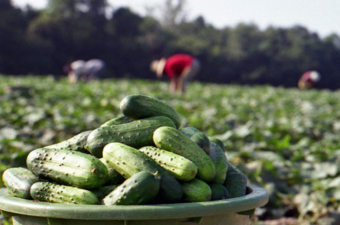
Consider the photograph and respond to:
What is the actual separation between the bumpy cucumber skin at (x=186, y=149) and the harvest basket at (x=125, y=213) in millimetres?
228

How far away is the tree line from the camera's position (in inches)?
1499

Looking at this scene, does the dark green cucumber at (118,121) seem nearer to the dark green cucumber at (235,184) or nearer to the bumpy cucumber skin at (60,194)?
the bumpy cucumber skin at (60,194)

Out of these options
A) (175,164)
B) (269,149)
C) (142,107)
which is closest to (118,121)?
(142,107)

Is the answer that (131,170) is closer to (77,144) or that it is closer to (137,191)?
(137,191)

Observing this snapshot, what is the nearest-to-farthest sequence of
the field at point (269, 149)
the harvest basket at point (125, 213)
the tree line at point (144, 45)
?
the harvest basket at point (125, 213) < the field at point (269, 149) < the tree line at point (144, 45)

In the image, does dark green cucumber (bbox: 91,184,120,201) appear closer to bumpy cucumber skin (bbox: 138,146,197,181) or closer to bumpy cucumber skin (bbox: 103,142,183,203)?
bumpy cucumber skin (bbox: 103,142,183,203)

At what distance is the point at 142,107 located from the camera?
8.00 ft

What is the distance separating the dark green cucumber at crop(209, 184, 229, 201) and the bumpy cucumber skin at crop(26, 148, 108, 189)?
20.6 inches

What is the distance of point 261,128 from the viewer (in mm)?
7105

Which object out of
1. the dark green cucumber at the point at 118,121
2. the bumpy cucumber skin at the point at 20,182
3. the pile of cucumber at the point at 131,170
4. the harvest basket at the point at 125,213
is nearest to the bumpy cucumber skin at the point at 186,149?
the pile of cucumber at the point at 131,170

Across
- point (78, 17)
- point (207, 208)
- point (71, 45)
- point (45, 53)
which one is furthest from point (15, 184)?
point (78, 17)

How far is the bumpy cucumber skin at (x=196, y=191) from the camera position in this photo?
1.96 metres

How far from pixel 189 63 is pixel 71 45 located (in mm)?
28319

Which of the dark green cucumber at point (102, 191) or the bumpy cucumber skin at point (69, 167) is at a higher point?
the bumpy cucumber skin at point (69, 167)
